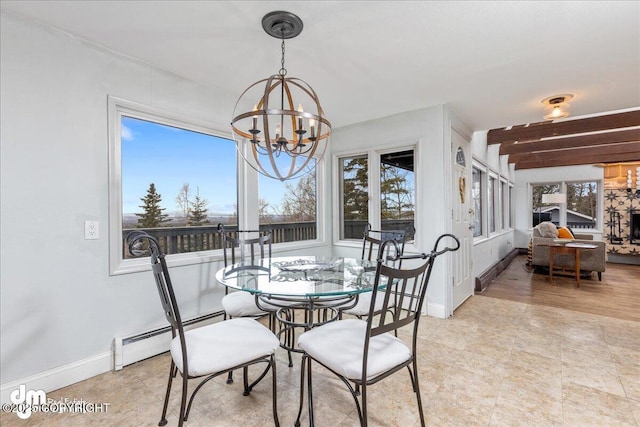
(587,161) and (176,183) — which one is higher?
(587,161)

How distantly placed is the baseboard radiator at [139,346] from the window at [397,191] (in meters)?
2.60

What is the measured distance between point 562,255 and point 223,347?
6061 millimetres

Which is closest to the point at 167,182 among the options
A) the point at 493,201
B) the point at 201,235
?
the point at 201,235

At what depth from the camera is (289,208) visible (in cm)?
390

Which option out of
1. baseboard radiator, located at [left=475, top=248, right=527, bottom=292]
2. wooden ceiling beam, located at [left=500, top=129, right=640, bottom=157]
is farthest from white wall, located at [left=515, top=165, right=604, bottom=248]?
wooden ceiling beam, located at [left=500, top=129, right=640, bottom=157]

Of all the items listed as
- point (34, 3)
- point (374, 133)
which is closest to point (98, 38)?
point (34, 3)

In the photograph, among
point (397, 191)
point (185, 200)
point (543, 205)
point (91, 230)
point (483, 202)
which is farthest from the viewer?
point (543, 205)

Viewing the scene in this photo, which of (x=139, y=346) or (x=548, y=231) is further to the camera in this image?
(x=548, y=231)

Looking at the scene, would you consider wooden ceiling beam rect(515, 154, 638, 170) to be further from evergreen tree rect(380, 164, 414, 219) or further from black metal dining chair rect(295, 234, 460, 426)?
black metal dining chair rect(295, 234, 460, 426)

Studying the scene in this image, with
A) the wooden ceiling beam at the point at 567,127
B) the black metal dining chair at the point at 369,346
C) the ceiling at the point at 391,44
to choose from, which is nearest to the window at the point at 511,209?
the wooden ceiling beam at the point at 567,127

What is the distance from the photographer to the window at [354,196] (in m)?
4.11

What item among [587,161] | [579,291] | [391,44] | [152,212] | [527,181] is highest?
[391,44]

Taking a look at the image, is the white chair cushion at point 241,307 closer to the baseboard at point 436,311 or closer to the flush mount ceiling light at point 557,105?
the baseboard at point 436,311

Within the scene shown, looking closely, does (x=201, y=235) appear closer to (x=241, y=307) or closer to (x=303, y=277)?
(x=241, y=307)
